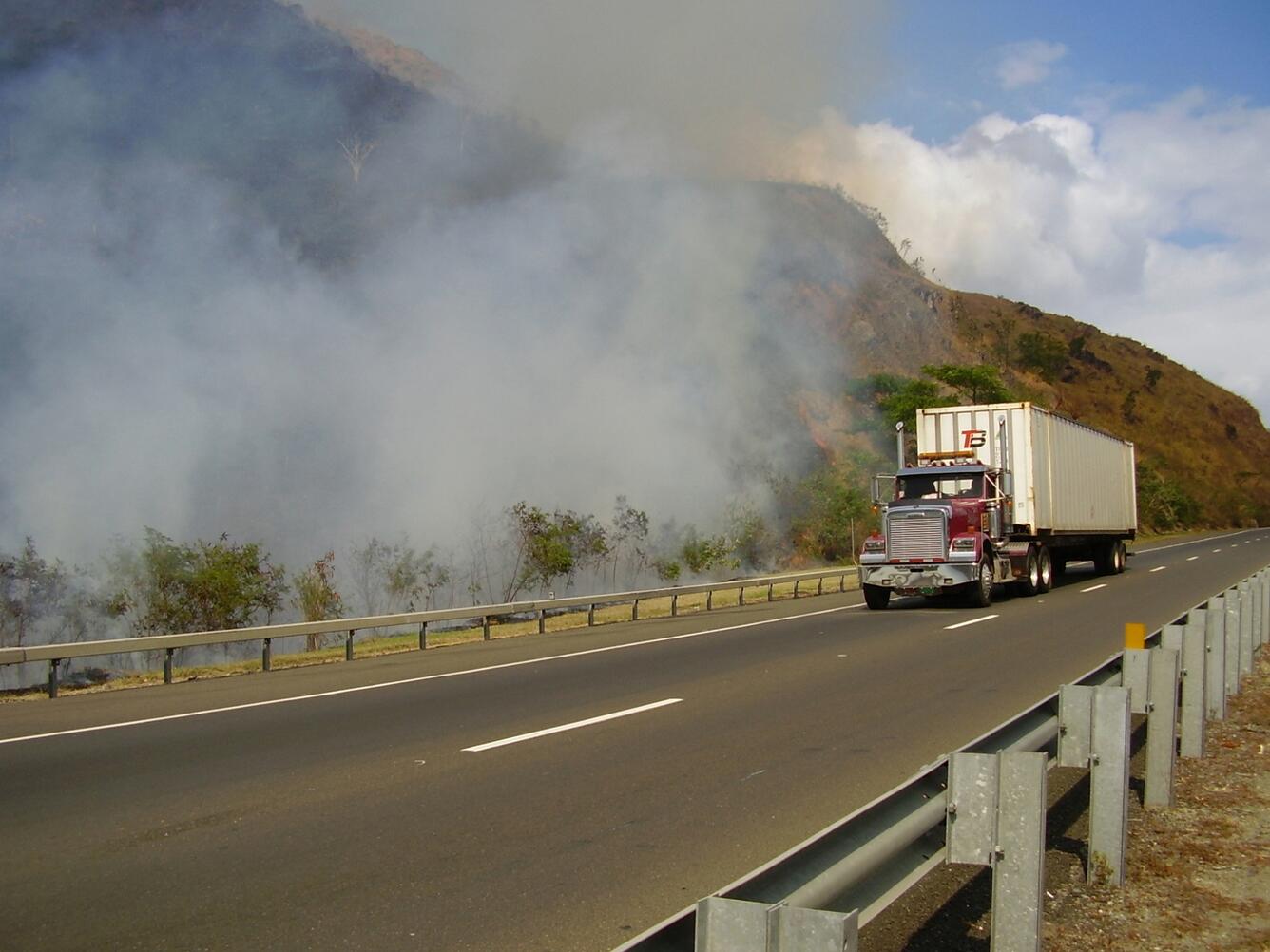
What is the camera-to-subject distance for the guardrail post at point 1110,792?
531 cm

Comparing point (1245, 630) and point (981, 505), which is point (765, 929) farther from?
point (981, 505)

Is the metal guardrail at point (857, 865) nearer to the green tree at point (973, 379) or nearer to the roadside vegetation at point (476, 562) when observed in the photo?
the roadside vegetation at point (476, 562)

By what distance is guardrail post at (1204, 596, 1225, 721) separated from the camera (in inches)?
333

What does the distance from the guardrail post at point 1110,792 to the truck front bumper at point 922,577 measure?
1664 centimetres

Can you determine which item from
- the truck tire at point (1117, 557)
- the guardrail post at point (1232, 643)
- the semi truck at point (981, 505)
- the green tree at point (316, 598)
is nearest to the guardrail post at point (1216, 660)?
the guardrail post at point (1232, 643)

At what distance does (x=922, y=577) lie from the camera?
2184 centimetres

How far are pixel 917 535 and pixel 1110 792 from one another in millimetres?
17094

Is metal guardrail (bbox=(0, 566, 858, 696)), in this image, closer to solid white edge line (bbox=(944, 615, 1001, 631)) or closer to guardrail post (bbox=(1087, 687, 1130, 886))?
solid white edge line (bbox=(944, 615, 1001, 631))

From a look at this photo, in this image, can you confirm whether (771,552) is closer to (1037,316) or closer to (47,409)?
(47,409)

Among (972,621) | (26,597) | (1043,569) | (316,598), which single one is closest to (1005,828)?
(972,621)

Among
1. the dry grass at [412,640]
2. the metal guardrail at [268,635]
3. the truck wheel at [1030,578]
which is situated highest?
the truck wheel at [1030,578]

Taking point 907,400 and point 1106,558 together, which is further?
point 907,400

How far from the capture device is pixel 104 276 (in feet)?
171

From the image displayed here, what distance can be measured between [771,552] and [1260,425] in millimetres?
99786
